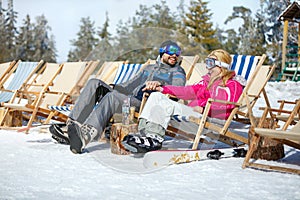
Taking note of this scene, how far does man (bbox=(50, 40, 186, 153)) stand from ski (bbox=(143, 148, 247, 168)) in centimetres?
60

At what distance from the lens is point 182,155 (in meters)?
2.84

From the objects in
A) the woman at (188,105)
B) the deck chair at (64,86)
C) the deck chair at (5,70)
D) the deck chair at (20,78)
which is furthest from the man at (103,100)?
the deck chair at (5,70)

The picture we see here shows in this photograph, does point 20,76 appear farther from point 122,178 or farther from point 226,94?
point 122,178

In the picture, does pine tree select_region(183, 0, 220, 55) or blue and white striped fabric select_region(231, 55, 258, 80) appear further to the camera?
pine tree select_region(183, 0, 220, 55)

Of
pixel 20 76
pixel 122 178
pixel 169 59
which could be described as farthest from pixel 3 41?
pixel 122 178

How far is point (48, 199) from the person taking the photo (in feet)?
6.38

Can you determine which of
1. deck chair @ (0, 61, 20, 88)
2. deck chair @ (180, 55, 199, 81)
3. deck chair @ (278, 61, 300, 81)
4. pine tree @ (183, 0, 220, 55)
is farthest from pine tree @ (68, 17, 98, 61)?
deck chair @ (180, 55, 199, 81)

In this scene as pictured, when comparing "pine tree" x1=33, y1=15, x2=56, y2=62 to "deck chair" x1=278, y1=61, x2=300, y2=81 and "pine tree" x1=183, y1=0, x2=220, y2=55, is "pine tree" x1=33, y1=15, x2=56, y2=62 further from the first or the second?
"deck chair" x1=278, y1=61, x2=300, y2=81

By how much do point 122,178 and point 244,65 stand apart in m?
2.13

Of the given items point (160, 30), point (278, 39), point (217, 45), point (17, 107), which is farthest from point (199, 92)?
point (278, 39)

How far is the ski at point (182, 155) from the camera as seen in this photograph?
2633 mm

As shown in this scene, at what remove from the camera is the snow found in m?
2.09

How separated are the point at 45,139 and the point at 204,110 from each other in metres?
1.81

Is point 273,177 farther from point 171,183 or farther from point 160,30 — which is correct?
point 160,30
